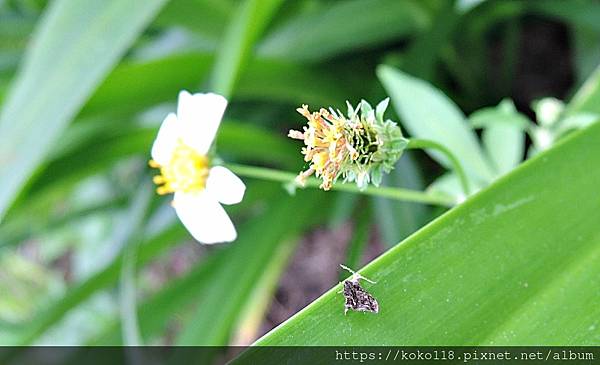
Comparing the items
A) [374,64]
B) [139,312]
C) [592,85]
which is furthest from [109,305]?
[592,85]

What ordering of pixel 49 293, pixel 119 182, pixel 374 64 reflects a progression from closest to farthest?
pixel 374 64, pixel 119 182, pixel 49 293

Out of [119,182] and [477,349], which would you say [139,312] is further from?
[477,349]

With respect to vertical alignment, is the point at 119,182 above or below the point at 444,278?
above

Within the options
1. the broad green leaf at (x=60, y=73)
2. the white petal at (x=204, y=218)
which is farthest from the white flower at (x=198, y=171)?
the broad green leaf at (x=60, y=73)

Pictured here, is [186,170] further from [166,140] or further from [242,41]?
[242,41]

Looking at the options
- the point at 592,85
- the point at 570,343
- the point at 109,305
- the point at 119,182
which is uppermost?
the point at 119,182

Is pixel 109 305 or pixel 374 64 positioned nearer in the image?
pixel 374 64

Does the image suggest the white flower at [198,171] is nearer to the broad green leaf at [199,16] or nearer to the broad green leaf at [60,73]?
the broad green leaf at [60,73]
